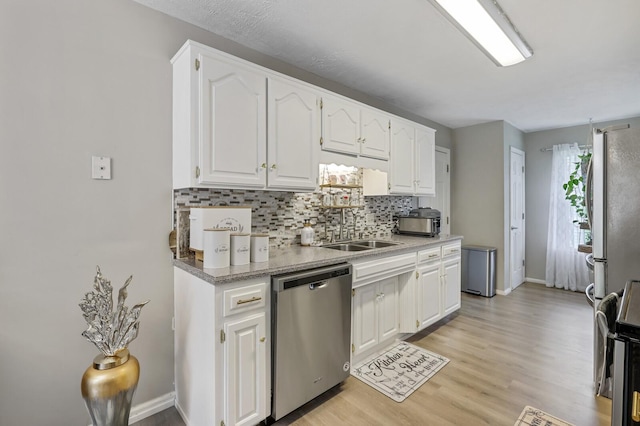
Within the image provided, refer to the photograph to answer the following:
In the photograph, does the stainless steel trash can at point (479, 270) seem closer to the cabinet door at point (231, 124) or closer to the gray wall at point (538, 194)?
the gray wall at point (538, 194)

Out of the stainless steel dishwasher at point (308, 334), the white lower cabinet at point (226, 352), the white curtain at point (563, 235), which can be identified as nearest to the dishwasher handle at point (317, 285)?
the stainless steel dishwasher at point (308, 334)

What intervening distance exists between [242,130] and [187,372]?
154cm

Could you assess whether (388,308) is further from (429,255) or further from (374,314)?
(429,255)

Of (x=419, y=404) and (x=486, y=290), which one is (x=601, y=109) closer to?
(x=486, y=290)

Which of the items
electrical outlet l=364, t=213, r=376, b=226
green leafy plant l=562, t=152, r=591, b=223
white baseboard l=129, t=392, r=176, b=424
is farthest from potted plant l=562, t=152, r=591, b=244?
white baseboard l=129, t=392, r=176, b=424

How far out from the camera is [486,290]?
4.24m

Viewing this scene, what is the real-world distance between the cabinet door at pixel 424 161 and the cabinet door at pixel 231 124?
6.83ft

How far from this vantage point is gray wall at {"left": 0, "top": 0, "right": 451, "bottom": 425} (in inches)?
60.6

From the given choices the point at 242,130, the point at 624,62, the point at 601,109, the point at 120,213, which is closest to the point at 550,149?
the point at 601,109

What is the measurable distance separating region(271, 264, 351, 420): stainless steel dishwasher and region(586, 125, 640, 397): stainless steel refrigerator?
65.1 inches

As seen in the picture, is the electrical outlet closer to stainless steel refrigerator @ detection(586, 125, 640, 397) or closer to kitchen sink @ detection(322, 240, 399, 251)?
kitchen sink @ detection(322, 240, 399, 251)

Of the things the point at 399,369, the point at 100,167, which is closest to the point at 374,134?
Result: the point at 399,369

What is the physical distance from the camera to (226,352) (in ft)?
5.19

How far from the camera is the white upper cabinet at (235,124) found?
1809 mm
